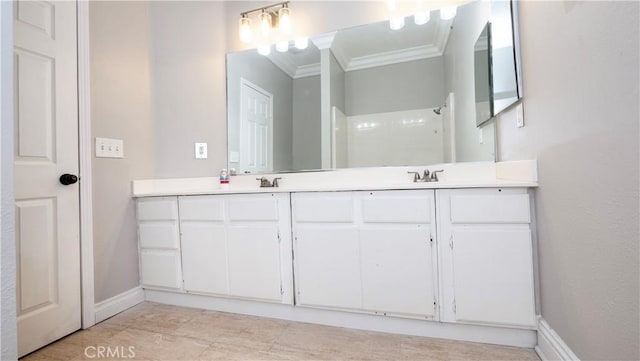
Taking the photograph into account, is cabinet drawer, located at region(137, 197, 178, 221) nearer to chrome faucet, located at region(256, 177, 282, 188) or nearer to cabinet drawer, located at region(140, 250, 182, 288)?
cabinet drawer, located at region(140, 250, 182, 288)

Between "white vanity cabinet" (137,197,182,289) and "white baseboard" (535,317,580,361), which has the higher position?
"white vanity cabinet" (137,197,182,289)

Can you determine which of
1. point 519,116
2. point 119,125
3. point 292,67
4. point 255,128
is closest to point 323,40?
point 292,67

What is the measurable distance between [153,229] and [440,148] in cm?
205

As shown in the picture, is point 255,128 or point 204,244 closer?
point 204,244

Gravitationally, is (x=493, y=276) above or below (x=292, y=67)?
below

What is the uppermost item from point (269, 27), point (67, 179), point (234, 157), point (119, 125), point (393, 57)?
point (269, 27)

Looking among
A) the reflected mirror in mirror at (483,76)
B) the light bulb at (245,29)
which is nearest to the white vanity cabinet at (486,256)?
the reflected mirror in mirror at (483,76)

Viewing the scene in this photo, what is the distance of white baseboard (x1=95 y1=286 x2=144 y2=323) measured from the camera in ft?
5.77

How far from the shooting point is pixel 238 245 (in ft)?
5.74

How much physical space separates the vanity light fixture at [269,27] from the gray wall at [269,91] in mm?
104

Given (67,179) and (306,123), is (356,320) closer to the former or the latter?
(306,123)

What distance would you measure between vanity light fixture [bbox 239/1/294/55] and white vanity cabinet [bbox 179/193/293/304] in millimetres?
1293

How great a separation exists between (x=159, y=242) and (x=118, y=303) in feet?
1.49

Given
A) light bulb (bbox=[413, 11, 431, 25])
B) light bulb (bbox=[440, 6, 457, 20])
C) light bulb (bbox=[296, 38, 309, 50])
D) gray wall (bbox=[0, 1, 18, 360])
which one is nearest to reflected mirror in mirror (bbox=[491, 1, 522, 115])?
light bulb (bbox=[440, 6, 457, 20])
